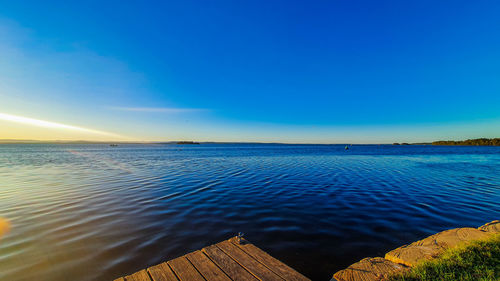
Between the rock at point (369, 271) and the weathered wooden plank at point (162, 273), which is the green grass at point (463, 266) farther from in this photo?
the weathered wooden plank at point (162, 273)

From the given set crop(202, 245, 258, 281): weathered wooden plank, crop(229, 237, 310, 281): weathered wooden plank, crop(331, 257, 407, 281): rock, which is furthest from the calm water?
crop(202, 245, 258, 281): weathered wooden plank

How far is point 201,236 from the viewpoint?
669 cm

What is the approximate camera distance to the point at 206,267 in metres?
4.22

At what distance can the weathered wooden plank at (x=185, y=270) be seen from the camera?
390cm

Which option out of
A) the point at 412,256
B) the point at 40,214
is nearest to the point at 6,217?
the point at 40,214

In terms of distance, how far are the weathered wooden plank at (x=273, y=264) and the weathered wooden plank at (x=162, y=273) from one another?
67.1 inches

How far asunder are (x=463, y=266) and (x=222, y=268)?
514 cm

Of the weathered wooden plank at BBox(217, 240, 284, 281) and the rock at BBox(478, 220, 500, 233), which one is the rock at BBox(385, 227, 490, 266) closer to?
the rock at BBox(478, 220, 500, 233)

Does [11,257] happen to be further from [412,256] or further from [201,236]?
[412,256]

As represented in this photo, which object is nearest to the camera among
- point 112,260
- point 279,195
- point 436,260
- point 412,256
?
point 436,260

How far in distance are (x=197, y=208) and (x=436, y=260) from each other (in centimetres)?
868

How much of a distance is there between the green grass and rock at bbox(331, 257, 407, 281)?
0.70ft

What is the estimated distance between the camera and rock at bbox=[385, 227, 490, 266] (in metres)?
4.43

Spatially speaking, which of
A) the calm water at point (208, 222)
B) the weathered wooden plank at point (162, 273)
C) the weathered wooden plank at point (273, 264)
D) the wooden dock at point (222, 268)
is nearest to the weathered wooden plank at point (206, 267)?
the wooden dock at point (222, 268)
